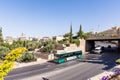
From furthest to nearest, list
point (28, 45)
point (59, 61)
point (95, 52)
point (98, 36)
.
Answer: point (98, 36), point (95, 52), point (28, 45), point (59, 61)

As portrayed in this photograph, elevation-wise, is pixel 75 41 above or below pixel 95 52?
above

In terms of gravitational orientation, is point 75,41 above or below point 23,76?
above

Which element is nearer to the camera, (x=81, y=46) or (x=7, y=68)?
(x=7, y=68)

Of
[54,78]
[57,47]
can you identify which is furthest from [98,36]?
[54,78]

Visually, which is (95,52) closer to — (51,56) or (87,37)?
(87,37)

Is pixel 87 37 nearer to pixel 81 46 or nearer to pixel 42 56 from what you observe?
pixel 81 46

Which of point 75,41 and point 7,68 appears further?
point 75,41

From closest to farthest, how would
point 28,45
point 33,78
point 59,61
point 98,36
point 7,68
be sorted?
point 7,68 < point 33,78 < point 59,61 < point 28,45 < point 98,36

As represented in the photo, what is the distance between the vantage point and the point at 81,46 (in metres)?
58.6

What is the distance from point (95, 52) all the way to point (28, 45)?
22267mm

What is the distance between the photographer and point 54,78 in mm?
24281

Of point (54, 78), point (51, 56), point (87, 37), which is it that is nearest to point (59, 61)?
point (51, 56)

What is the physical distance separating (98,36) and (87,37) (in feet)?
13.5

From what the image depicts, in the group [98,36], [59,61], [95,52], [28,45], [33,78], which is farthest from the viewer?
[98,36]
